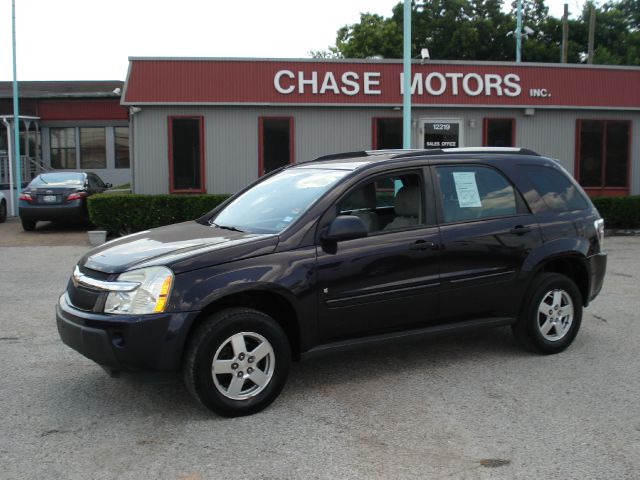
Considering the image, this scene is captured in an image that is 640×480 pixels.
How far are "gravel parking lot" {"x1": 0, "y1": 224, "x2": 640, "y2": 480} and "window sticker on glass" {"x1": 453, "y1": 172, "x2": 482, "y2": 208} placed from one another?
52.5 inches

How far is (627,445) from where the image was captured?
13.3 feet

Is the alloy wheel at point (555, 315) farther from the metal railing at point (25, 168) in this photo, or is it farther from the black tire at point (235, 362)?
the metal railing at point (25, 168)

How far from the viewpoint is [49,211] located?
53.0 feet

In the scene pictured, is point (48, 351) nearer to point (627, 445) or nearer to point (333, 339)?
point (333, 339)

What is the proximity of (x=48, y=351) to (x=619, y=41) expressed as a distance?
44051 mm

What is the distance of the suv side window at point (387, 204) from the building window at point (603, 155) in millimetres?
13273

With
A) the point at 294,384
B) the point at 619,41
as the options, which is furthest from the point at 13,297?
the point at 619,41

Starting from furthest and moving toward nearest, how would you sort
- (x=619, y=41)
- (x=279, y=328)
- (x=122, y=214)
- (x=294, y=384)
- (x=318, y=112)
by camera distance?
(x=619, y=41) < (x=318, y=112) < (x=122, y=214) < (x=294, y=384) < (x=279, y=328)

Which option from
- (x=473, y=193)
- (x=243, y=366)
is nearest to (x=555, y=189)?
(x=473, y=193)

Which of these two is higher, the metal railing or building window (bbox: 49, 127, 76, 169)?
building window (bbox: 49, 127, 76, 169)

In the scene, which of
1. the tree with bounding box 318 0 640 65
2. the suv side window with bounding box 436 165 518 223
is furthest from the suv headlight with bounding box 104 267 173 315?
the tree with bounding box 318 0 640 65

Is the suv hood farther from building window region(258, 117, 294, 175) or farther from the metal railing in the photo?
the metal railing

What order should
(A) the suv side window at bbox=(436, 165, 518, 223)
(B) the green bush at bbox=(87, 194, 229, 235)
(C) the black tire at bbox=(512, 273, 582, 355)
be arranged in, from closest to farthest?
1. (A) the suv side window at bbox=(436, 165, 518, 223)
2. (C) the black tire at bbox=(512, 273, 582, 355)
3. (B) the green bush at bbox=(87, 194, 229, 235)

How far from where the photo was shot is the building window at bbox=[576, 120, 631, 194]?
695 inches
